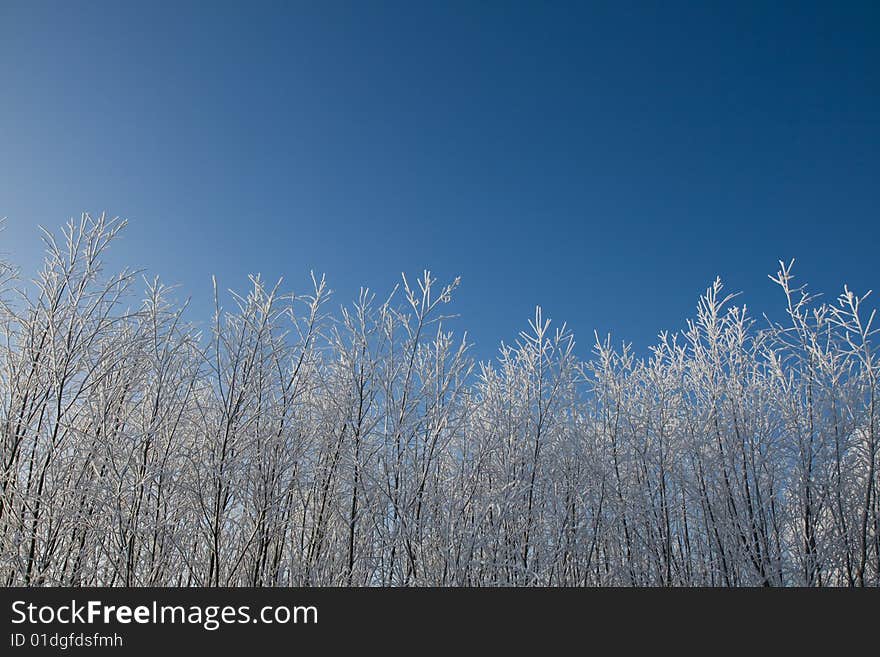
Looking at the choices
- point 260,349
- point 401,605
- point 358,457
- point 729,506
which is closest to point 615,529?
point 729,506

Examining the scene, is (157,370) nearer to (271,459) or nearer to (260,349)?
(260,349)

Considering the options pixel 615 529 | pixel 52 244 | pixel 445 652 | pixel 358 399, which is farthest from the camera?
pixel 615 529

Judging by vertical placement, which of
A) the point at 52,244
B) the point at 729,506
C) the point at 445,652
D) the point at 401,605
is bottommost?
the point at 445,652

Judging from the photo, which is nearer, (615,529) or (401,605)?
(401,605)

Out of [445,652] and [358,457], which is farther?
[358,457]

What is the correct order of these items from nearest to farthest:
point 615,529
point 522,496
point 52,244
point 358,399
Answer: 1. point 52,244
2. point 358,399
3. point 522,496
4. point 615,529

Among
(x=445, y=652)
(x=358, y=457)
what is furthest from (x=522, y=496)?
(x=445, y=652)

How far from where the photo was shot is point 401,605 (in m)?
4.29

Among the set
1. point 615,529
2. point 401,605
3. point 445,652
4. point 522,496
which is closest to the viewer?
point 445,652

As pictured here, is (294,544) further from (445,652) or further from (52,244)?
(52,244)

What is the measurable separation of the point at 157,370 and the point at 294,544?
2084 millimetres

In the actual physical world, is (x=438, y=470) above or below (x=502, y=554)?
above

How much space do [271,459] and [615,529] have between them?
4.74 m

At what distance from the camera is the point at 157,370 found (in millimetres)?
5375
